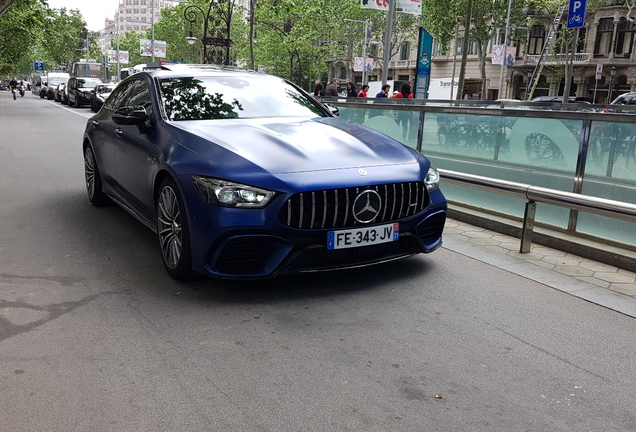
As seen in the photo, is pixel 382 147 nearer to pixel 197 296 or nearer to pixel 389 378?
pixel 197 296

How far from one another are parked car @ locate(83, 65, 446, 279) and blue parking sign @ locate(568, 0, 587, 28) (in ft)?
24.4

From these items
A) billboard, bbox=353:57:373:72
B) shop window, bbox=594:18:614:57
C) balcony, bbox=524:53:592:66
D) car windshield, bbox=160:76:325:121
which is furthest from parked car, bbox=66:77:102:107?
shop window, bbox=594:18:614:57

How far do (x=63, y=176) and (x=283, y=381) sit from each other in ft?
25.9

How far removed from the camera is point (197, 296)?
4.43 meters

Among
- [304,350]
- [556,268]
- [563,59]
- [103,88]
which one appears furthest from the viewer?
[563,59]

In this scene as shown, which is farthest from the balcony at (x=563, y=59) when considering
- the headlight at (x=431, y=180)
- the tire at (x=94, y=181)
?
the headlight at (x=431, y=180)

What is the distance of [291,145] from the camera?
466 centimetres

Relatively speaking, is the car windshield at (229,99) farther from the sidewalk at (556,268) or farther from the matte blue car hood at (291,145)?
the sidewalk at (556,268)

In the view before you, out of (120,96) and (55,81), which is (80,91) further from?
(120,96)

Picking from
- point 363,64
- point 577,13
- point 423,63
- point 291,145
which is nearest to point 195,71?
point 291,145

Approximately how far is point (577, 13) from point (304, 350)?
9.87 meters

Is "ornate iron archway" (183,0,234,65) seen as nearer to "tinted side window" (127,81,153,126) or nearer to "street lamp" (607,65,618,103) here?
Result: "tinted side window" (127,81,153,126)

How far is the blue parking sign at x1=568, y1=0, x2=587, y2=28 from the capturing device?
11.1 metres

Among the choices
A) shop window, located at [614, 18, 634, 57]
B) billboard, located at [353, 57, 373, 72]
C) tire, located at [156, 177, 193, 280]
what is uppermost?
shop window, located at [614, 18, 634, 57]
